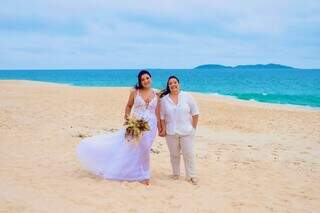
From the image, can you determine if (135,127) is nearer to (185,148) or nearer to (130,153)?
(130,153)

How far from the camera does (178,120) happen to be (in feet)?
25.5

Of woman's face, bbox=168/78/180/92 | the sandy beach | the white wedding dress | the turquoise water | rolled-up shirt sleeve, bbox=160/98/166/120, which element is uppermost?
woman's face, bbox=168/78/180/92

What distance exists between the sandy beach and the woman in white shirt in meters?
0.48

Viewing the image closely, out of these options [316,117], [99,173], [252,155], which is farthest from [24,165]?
[316,117]

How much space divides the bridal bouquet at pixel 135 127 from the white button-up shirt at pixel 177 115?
431 millimetres

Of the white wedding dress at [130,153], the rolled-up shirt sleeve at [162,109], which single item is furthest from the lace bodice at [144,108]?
the rolled-up shirt sleeve at [162,109]

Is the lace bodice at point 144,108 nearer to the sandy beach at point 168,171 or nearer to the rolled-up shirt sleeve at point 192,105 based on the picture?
the rolled-up shirt sleeve at point 192,105

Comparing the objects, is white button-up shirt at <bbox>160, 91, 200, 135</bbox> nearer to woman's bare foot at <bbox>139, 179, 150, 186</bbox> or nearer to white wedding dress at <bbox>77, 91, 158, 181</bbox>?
white wedding dress at <bbox>77, 91, 158, 181</bbox>

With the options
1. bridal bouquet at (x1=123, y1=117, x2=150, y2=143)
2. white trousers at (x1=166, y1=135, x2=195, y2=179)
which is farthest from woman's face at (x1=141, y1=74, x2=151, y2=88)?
white trousers at (x1=166, y1=135, x2=195, y2=179)

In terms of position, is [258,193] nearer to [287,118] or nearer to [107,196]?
[107,196]

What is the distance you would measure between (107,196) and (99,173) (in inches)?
46.9

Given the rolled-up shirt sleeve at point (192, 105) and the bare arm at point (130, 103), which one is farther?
the rolled-up shirt sleeve at point (192, 105)

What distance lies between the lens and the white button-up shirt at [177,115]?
305 inches

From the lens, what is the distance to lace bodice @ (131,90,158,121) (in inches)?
301
